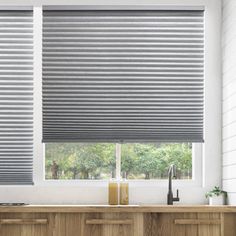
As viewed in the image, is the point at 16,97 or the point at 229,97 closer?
the point at 229,97

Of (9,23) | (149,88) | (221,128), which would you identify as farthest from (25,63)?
(221,128)

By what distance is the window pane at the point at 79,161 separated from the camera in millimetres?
4949

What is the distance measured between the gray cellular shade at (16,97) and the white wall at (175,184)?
0.07m

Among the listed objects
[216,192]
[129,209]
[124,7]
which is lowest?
[129,209]

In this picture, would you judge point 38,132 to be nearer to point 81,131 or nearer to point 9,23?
point 81,131

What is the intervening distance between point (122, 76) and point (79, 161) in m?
0.80

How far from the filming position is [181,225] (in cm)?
427

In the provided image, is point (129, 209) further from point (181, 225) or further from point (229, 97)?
point (229, 97)

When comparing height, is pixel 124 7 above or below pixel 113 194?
above

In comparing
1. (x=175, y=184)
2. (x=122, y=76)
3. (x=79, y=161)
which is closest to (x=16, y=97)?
(x=79, y=161)

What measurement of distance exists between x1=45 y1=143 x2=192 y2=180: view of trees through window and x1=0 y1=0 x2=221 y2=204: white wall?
0.35 ft

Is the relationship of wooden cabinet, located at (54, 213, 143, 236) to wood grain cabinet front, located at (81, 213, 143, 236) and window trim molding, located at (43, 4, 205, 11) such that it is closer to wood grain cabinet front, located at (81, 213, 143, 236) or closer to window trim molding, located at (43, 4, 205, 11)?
wood grain cabinet front, located at (81, 213, 143, 236)

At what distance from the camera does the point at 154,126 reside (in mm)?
4844

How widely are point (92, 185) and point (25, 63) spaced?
115 cm
